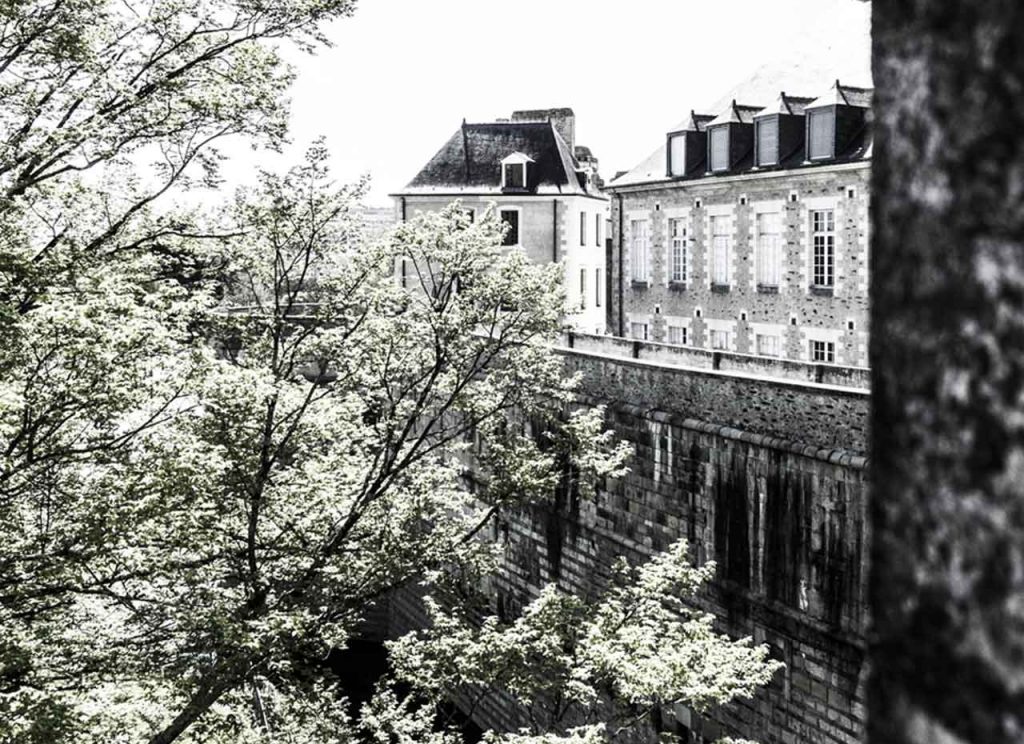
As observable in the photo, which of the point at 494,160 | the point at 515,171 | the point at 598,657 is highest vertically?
the point at 494,160

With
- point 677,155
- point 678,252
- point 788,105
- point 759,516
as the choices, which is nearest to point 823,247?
point 788,105

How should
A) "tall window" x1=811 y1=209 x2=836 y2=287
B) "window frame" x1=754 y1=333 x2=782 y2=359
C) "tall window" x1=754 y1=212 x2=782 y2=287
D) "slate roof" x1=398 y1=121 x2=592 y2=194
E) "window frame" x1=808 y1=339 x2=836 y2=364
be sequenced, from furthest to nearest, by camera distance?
"slate roof" x1=398 y1=121 x2=592 y2=194
"window frame" x1=754 y1=333 x2=782 y2=359
"tall window" x1=754 y1=212 x2=782 y2=287
"window frame" x1=808 y1=339 x2=836 y2=364
"tall window" x1=811 y1=209 x2=836 y2=287

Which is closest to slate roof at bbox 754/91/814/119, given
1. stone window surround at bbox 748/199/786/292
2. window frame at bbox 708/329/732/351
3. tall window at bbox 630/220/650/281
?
stone window surround at bbox 748/199/786/292

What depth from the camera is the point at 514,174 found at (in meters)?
37.6

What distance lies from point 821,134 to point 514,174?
15599mm

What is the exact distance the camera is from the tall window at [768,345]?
25219 millimetres

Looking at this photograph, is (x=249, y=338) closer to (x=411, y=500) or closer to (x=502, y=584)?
(x=411, y=500)

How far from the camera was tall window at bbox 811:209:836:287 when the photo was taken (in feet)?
76.2

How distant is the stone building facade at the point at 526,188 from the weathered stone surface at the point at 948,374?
3577 cm

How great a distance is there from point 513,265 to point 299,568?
4.53 m

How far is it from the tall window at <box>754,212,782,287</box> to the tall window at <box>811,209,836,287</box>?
1.11 m

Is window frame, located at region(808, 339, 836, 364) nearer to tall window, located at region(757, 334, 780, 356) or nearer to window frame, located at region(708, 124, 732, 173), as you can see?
tall window, located at region(757, 334, 780, 356)

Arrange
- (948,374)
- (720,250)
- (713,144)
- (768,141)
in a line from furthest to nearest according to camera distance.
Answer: (720,250)
(713,144)
(768,141)
(948,374)

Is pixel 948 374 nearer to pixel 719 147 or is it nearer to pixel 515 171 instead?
pixel 719 147
